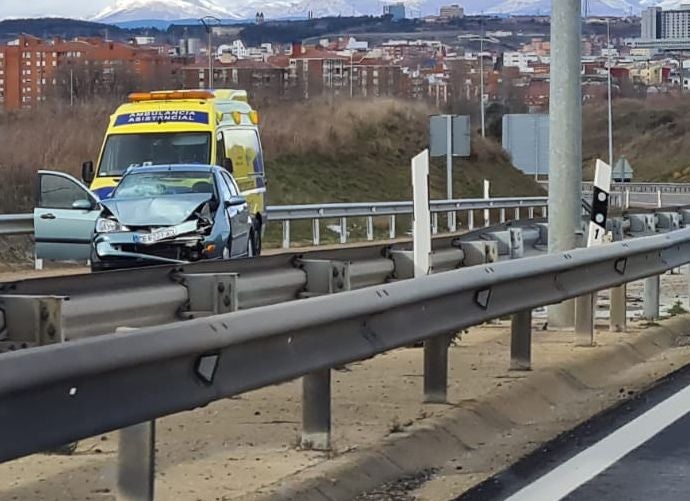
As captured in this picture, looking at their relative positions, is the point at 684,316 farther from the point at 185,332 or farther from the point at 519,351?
the point at 185,332

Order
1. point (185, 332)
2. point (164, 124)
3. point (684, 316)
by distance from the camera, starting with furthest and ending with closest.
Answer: point (164, 124), point (684, 316), point (185, 332)

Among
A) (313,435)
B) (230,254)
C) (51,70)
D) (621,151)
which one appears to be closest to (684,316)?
(230,254)

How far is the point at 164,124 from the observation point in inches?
950

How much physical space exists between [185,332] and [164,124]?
18565mm

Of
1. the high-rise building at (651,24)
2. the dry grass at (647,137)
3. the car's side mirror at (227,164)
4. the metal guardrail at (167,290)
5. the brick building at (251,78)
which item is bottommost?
the dry grass at (647,137)

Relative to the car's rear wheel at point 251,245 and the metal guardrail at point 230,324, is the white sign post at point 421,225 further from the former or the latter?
the car's rear wheel at point 251,245

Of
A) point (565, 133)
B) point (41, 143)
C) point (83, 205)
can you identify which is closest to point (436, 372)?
point (565, 133)

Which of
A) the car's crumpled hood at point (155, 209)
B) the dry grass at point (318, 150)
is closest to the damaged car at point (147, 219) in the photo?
the car's crumpled hood at point (155, 209)

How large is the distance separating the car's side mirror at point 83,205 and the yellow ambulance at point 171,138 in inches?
163

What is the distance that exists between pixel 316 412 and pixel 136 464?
2.01 metres

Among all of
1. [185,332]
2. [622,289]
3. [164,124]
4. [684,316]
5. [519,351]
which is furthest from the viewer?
[164,124]

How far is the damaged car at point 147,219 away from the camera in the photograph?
17.8 m

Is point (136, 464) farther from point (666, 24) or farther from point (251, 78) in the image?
point (666, 24)

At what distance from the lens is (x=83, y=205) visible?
62.1ft
